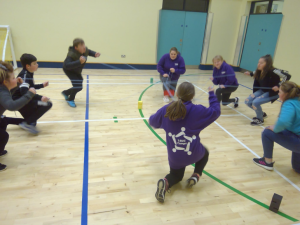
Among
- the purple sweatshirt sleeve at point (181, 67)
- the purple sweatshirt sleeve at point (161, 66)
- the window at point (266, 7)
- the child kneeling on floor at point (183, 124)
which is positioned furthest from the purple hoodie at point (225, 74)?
the window at point (266, 7)

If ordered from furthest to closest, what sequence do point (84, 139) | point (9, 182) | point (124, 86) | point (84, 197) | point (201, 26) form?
point (201, 26)
point (124, 86)
point (84, 139)
point (9, 182)
point (84, 197)

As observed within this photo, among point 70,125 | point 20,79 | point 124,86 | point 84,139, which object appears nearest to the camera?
point 20,79

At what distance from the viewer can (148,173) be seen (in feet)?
8.14

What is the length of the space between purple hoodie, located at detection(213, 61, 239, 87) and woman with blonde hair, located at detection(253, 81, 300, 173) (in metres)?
1.83

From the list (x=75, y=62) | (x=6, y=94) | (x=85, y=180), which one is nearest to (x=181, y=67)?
(x=75, y=62)

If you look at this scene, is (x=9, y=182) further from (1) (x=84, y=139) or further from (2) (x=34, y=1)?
(2) (x=34, y=1)

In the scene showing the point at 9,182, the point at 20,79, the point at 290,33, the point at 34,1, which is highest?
the point at 34,1

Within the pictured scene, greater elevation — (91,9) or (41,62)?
(91,9)

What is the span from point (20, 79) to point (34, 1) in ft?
16.6

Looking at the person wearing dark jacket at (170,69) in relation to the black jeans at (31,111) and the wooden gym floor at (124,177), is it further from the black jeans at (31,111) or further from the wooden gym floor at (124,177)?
the black jeans at (31,111)

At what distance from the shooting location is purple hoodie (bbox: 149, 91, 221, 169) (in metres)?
1.89

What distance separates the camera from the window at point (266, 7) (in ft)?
21.8

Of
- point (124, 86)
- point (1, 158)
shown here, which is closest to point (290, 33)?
point (124, 86)

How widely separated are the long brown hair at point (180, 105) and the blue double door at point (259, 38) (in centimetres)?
612
